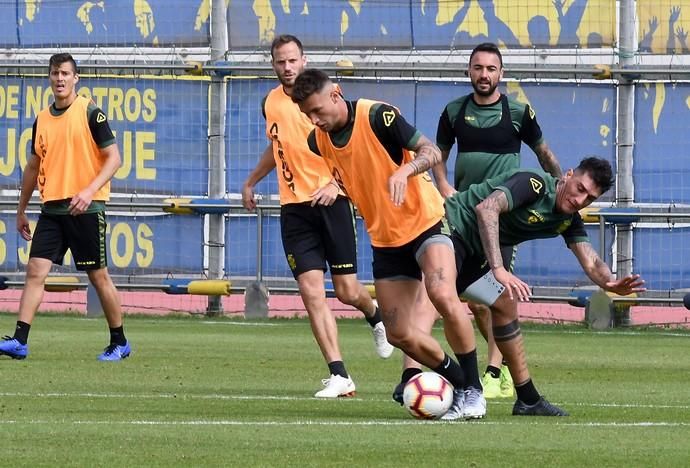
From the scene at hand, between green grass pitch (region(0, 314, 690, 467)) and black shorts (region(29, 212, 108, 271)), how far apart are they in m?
0.76

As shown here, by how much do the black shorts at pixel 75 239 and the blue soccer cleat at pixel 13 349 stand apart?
75 cm

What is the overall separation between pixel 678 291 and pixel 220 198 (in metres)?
5.13

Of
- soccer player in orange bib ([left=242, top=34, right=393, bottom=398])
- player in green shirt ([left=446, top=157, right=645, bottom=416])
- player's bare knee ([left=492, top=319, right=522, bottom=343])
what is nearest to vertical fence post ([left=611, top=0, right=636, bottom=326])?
soccer player in orange bib ([left=242, top=34, right=393, bottom=398])

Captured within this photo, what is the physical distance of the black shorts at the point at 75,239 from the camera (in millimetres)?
13500

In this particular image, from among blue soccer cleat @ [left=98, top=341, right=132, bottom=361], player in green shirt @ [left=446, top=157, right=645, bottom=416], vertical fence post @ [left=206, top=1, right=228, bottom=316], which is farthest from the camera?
vertical fence post @ [left=206, top=1, right=228, bottom=316]

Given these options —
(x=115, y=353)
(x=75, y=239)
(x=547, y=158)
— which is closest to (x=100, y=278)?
(x=75, y=239)

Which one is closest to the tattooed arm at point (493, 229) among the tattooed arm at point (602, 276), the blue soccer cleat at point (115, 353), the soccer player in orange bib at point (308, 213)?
the tattooed arm at point (602, 276)

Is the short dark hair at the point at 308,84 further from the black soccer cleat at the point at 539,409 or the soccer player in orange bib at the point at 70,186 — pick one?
the soccer player in orange bib at the point at 70,186

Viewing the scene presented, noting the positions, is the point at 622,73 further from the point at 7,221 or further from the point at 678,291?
the point at 7,221

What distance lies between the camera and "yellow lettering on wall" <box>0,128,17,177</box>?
20156 millimetres

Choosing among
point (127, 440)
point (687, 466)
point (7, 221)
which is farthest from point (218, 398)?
point (7, 221)

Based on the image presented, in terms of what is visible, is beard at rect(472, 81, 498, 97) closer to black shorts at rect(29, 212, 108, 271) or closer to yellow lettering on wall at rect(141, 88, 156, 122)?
black shorts at rect(29, 212, 108, 271)

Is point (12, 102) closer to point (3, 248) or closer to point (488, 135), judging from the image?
point (3, 248)

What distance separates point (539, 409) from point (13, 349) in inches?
198
